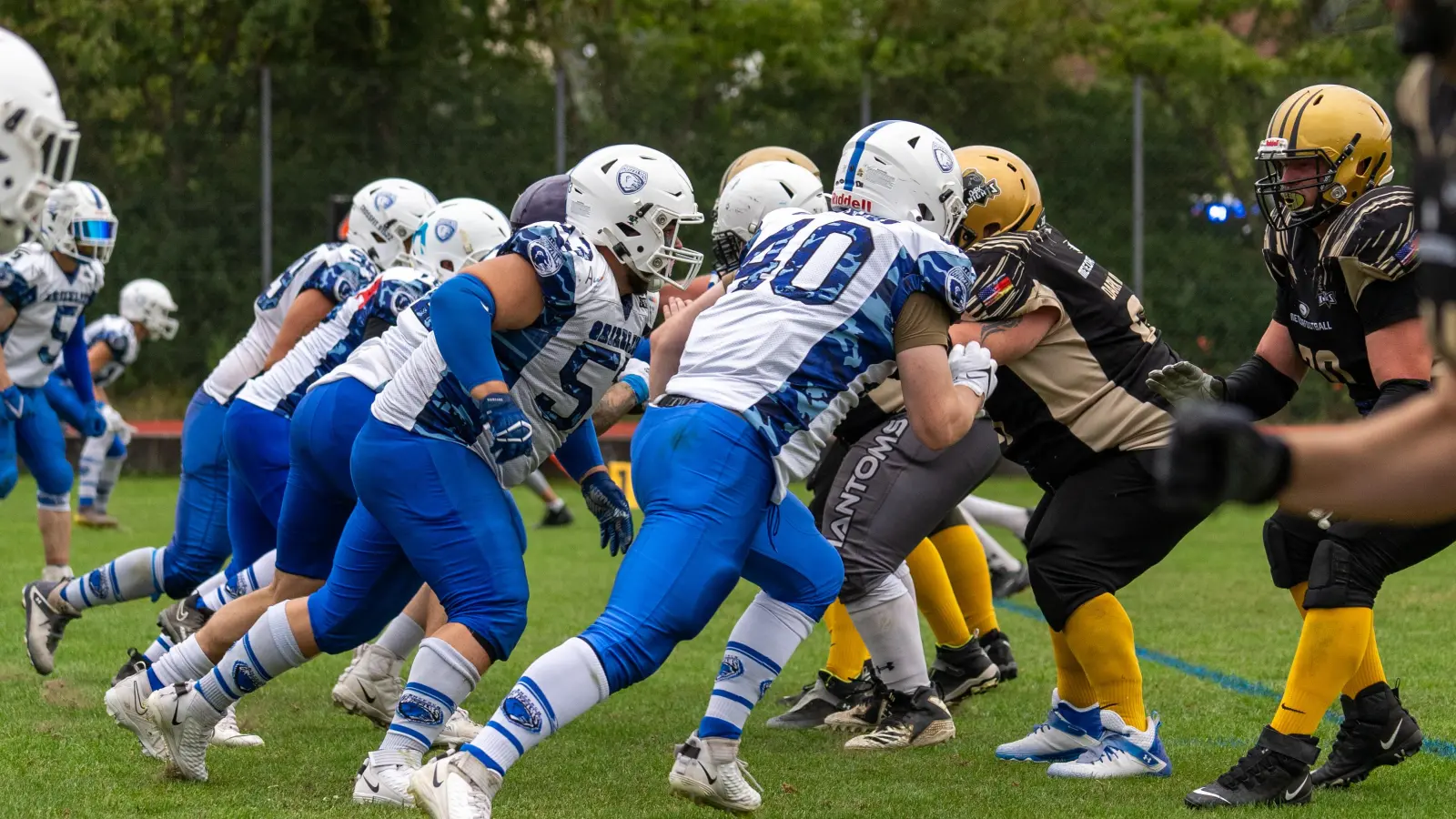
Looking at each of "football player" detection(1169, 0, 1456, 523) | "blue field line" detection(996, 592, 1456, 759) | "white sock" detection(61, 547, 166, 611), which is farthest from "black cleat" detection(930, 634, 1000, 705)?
"football player" detection(1169, 0, 1456, 523)

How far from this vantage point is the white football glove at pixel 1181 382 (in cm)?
478

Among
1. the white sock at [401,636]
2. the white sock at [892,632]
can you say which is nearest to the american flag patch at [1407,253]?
the white sock at [892,632]

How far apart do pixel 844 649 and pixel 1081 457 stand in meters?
1.43

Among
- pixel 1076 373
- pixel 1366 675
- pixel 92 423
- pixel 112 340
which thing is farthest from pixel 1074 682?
pixel 112 340

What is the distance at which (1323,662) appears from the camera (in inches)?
182

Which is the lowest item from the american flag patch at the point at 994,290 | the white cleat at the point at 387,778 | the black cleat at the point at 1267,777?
the white cleat at the point at 387,778

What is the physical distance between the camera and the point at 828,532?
575cm

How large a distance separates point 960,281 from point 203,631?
2474mm

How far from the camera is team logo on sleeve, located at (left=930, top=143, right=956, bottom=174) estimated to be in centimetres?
462

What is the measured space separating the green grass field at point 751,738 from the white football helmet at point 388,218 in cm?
Answer: 170

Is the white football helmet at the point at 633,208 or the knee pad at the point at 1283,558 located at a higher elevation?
the white football helmet at the point at 633,208

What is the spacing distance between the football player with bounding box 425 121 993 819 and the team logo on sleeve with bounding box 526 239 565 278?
401mm

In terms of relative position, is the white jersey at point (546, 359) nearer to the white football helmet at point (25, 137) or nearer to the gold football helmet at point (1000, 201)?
the gold football helmet at point (1000, 201)

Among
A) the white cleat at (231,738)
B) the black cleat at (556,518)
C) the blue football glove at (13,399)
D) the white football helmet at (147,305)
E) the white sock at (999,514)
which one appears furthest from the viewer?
the white football helmet at (147,305)
